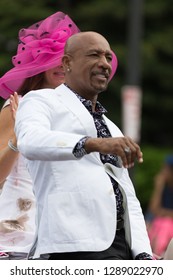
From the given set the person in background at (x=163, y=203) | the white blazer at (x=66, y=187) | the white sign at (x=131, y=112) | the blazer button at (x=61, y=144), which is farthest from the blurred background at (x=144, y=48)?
the blazer button at (x=61, y=144)

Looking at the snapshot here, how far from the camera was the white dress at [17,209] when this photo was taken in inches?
211

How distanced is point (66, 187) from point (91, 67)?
1.87ft

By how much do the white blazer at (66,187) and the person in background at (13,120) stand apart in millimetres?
651

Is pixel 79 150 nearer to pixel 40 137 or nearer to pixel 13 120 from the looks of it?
pixel 40 137

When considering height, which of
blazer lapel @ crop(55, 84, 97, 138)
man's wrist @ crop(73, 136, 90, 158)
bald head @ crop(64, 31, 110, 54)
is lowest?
man's wrist @ crop(73, 136, 90, 158)

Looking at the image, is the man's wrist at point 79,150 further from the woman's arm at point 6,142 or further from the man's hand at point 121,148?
the woman's arm at point 6,142

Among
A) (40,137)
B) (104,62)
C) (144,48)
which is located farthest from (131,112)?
(40,137)

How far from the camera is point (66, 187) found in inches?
177

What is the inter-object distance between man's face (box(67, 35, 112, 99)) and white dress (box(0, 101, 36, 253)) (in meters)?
0.82

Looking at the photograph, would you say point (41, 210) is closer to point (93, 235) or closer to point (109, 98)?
point (93, 235)

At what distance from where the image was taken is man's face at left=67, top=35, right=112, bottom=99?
185 inches

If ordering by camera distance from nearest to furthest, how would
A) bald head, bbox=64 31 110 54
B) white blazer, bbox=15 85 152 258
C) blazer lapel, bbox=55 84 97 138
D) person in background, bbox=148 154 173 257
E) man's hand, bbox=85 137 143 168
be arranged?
man's hand, bbox=85 137 143 168, white blazer, bbox=15 85 152 258, blazer lapel, bbox=55 84 97 138, bald head, bbox=64 31 110 54, person in background, bbox=148 154 173 257

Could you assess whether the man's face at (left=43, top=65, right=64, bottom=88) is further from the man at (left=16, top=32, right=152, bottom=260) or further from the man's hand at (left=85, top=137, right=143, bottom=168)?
the man's hand at (left=85, top=137, right=143, bottom=168)

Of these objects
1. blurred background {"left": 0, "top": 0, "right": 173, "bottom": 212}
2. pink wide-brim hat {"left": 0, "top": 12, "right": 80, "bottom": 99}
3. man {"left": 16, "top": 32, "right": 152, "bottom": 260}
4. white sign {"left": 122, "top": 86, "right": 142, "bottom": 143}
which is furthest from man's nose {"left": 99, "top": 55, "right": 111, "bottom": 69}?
blurred background {"left": 0, "top": 0, "right": 173, "bottom": 212}
